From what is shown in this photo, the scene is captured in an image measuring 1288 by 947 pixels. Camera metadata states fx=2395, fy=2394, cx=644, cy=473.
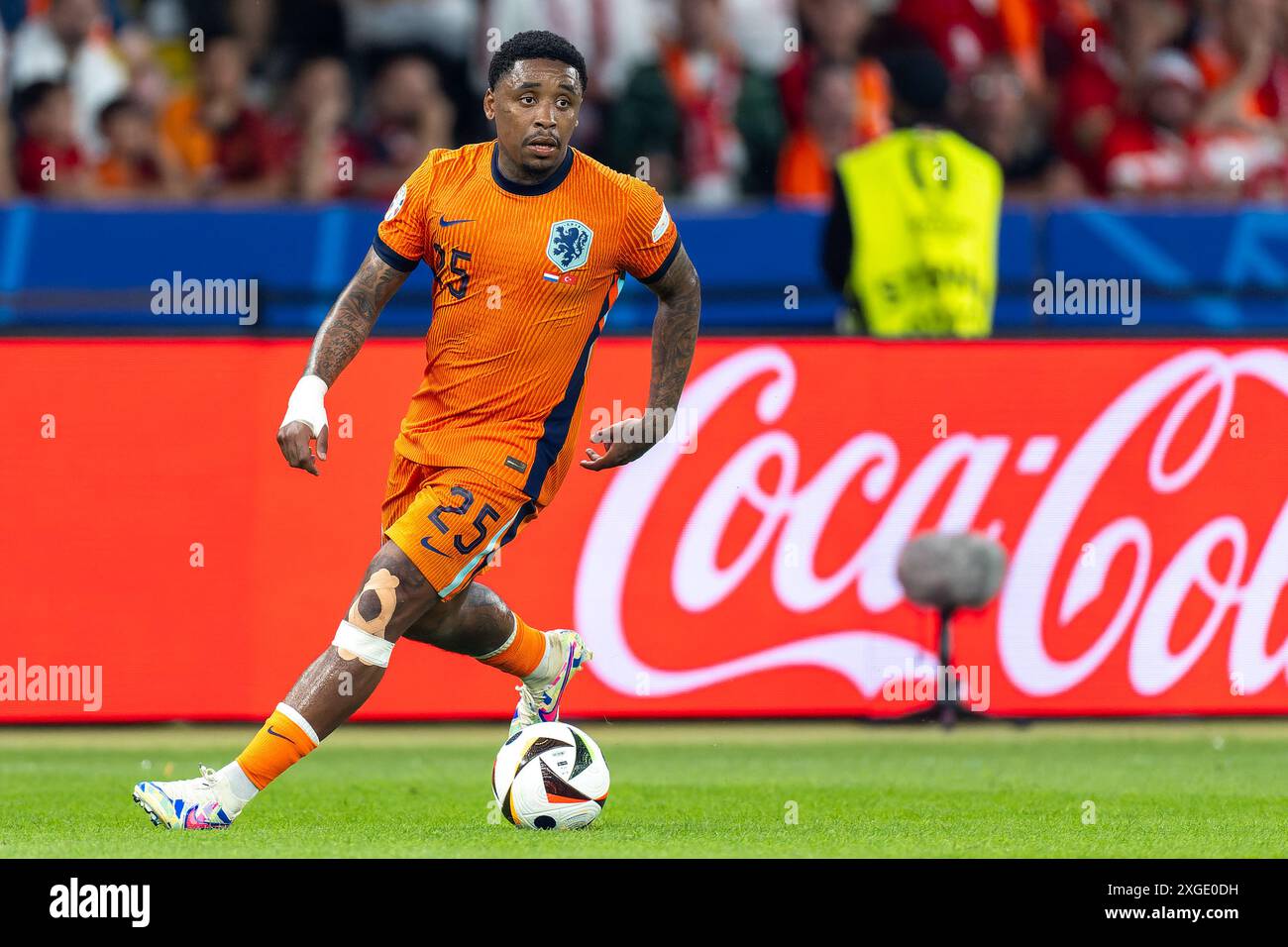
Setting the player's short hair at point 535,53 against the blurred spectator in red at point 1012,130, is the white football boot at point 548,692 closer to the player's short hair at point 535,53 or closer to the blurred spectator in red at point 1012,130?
the player's short hair at point 535,53

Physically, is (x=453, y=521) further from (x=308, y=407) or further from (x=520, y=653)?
(x=520, y=653)

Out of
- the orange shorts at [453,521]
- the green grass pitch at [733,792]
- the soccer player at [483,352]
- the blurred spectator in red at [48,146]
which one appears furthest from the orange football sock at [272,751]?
the blurred spectator in red at [48,146]

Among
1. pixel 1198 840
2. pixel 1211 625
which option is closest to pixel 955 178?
pixel 1211 625

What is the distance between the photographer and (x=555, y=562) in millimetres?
10445

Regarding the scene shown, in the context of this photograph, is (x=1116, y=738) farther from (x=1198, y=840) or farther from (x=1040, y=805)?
(x=1198, y=840)

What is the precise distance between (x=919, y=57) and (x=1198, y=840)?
6.81 metres

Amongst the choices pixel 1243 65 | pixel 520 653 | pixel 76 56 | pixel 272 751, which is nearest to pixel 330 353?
Answer: pixel 272 751

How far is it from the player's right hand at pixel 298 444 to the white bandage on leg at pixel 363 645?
21.2 inches

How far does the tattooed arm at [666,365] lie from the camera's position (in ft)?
25.1

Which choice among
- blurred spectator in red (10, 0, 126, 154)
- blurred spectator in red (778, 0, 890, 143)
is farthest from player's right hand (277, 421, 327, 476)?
blurred spectator in red (778, 0, 890, 143)

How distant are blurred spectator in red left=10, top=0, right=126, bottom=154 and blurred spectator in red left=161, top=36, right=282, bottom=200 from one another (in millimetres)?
408

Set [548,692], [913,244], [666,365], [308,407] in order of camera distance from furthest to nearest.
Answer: [913,244] → [548,692] → [666,365] → [308,407]

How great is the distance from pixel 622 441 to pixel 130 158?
674 cm

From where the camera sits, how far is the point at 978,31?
50.3 feet
